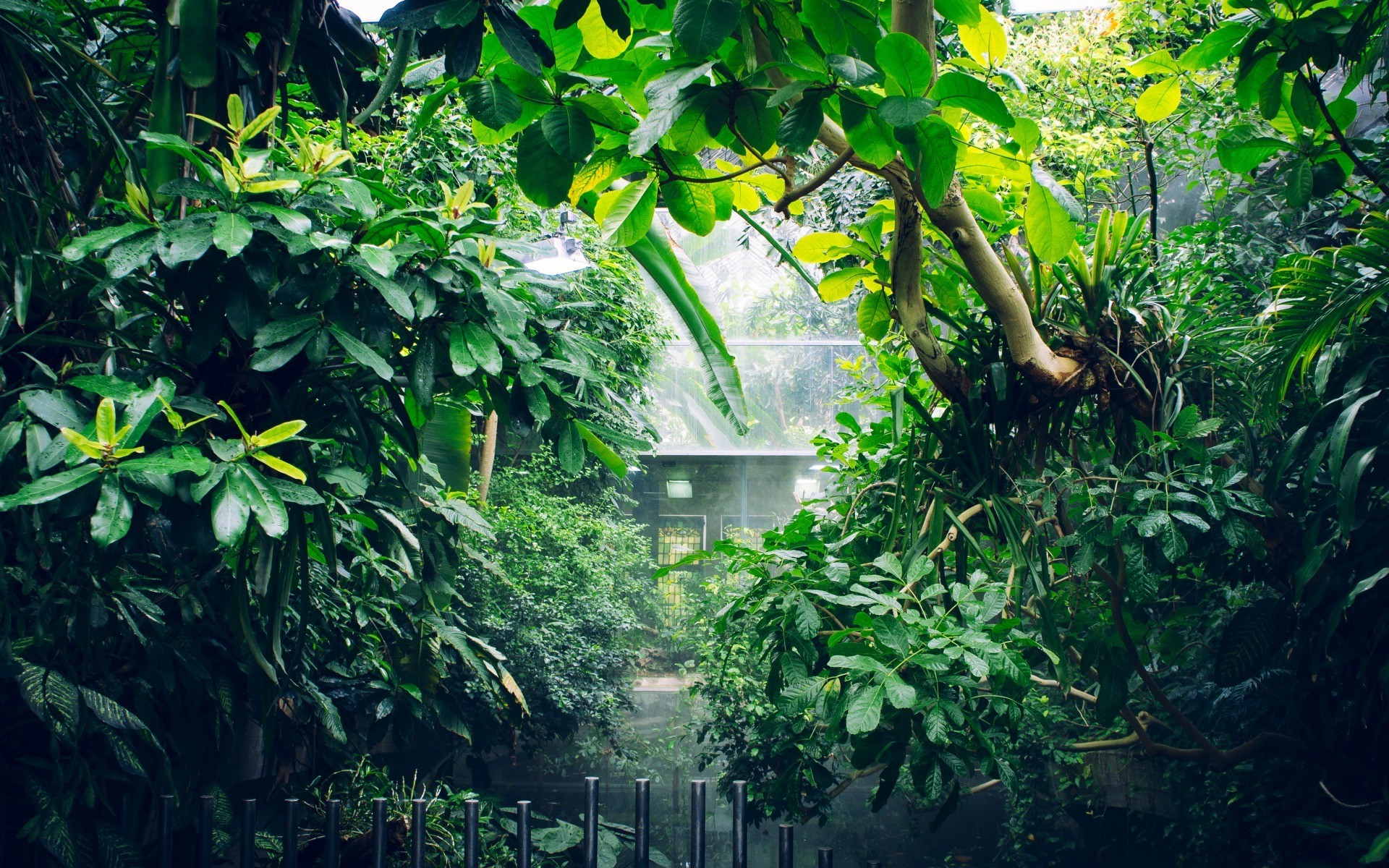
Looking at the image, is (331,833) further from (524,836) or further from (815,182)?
(815,182)

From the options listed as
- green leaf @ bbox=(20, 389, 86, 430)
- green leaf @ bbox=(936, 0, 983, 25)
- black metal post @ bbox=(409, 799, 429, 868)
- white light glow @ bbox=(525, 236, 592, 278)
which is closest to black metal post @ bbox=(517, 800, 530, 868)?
black metal post @ bbox=(409, 799, 429, 868)

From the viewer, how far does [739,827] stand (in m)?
1.14

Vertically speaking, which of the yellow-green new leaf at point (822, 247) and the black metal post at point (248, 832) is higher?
the yellow-green new leaf at point (822, 247)

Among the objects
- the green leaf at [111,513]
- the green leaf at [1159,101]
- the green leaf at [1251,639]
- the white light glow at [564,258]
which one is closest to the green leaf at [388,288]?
the green leaf at [111,513]

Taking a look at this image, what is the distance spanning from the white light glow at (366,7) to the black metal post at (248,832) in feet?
3.83

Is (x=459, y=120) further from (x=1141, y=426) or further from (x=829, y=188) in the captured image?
(x=1141, y=426)

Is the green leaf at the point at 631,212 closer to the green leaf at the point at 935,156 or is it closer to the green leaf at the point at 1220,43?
the green leaf at the point at 935,156

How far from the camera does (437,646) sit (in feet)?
8.26

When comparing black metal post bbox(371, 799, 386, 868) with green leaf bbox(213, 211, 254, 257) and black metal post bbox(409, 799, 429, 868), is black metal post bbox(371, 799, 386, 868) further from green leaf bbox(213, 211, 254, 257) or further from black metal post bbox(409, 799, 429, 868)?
green leaf bbox(213, 211, 254, 257)

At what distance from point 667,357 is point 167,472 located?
4.63 metres

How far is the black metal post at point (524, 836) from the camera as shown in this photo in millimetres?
1129

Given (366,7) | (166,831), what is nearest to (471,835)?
(166,831)

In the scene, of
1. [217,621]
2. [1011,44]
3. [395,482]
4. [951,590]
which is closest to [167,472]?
[951,590]

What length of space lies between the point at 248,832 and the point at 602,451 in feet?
2.26
